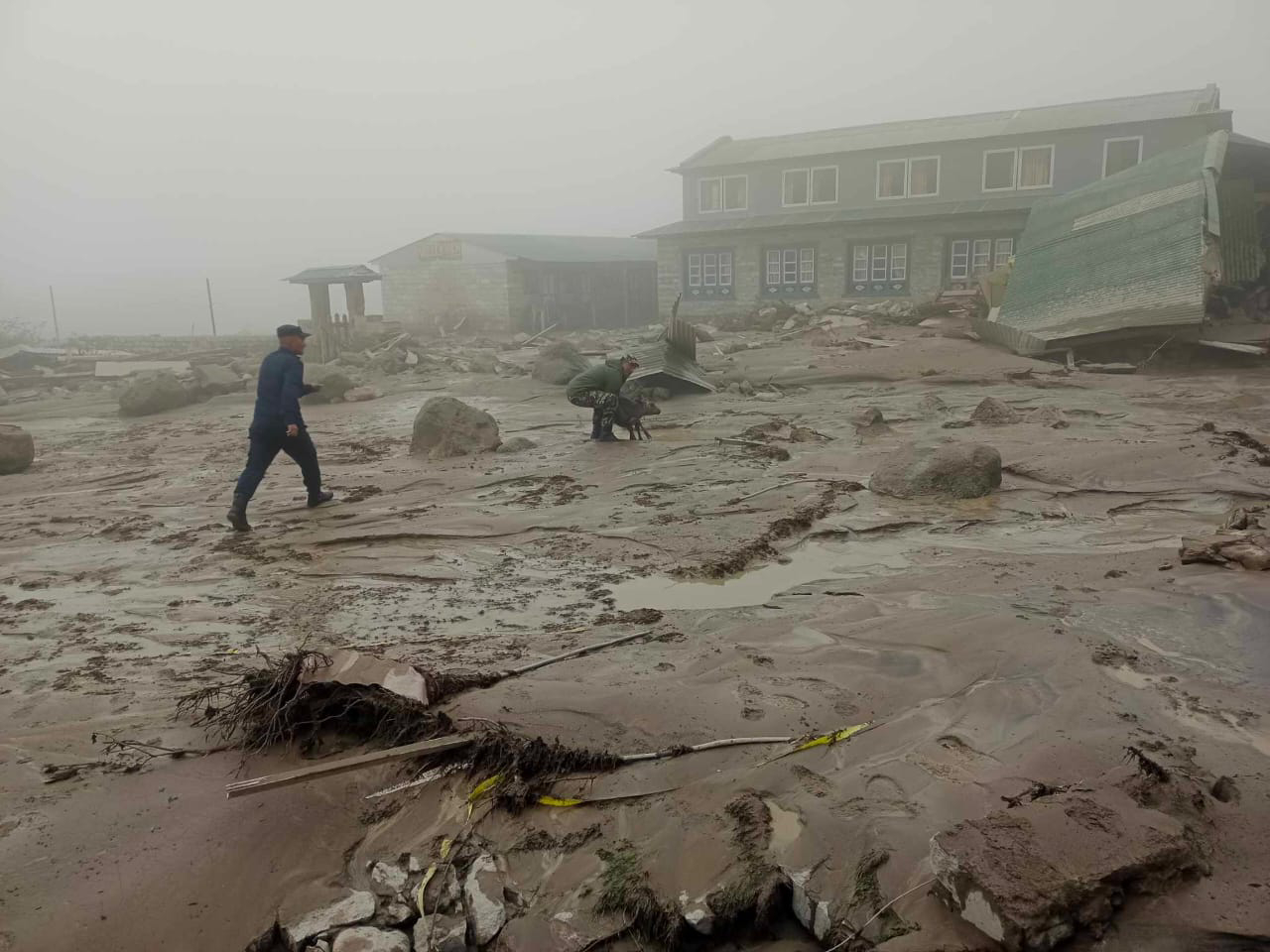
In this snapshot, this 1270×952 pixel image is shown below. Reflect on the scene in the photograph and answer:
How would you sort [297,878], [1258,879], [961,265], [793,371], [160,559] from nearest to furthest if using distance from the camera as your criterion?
[1258,879]
[297,878]
[160,559]
[793,371]
[961,265]

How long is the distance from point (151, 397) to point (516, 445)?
9.04 metres

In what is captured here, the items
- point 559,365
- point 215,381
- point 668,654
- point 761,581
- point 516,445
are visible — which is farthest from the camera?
point 215,381

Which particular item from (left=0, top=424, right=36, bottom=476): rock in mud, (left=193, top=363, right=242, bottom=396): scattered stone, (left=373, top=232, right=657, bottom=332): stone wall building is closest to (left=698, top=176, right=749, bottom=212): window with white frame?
(left=373, top=232, right=657, bottom=332): stone wall building

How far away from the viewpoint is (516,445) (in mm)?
11016

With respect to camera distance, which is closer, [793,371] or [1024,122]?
[793,371]

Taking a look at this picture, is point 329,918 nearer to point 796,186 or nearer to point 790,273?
point 790,273

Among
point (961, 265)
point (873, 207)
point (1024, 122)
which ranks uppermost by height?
point (1024, 122)

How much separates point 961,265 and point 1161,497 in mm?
22681

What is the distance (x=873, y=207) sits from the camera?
30125mm

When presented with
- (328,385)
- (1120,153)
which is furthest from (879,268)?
(328,385)

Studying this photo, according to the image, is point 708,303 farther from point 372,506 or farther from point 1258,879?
point 1258,879

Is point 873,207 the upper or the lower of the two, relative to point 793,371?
upper

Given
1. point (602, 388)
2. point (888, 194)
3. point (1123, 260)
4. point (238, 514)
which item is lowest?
point (238, 514)

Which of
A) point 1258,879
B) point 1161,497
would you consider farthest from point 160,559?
point 1161,497
